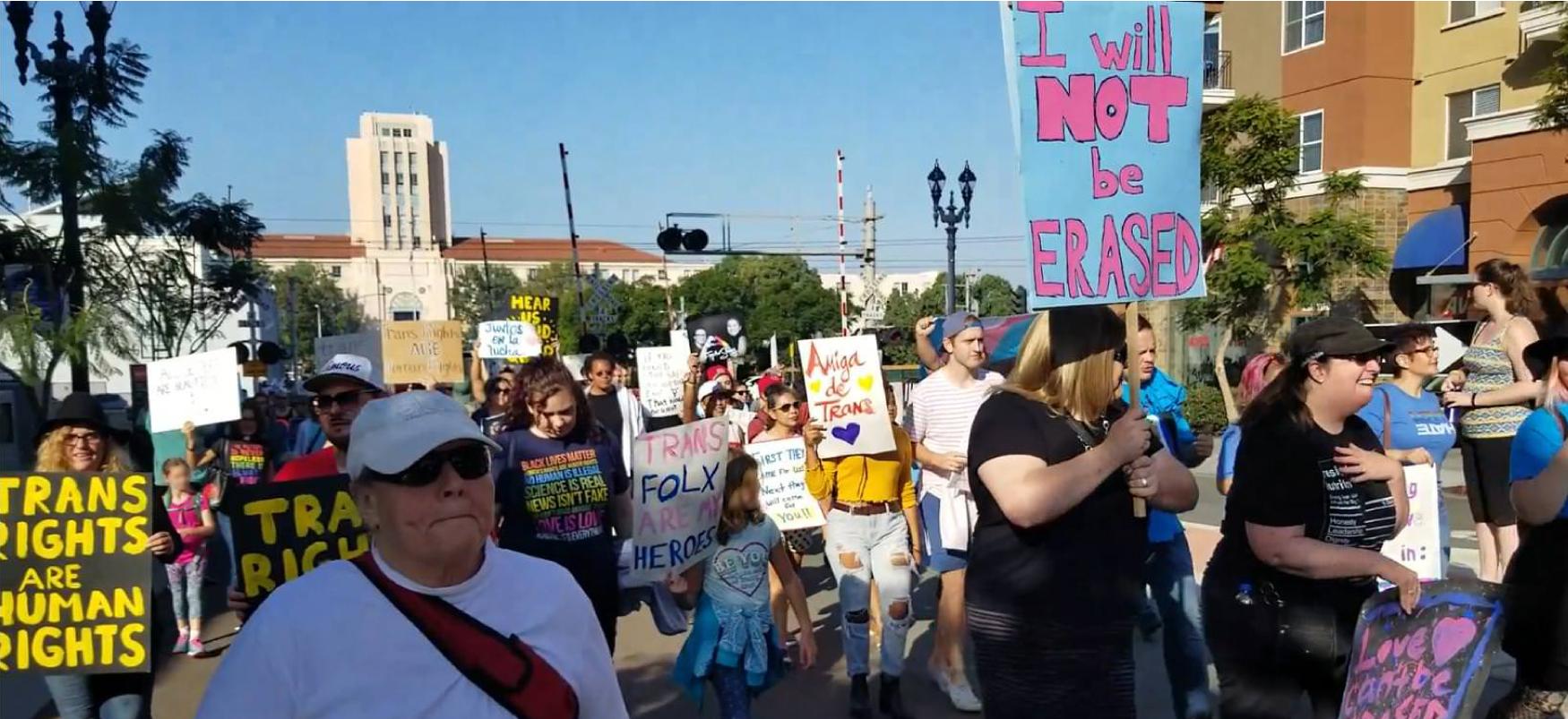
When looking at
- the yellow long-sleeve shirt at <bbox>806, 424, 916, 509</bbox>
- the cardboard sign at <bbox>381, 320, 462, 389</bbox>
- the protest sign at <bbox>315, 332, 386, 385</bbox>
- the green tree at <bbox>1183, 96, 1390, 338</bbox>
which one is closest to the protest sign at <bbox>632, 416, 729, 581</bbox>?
the yellow long-sleeve shirt at <bbox>806, 424, 916, 509</bbox>

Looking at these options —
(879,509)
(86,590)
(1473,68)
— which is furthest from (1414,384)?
(1473,68)

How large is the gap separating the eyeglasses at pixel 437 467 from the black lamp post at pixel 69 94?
12159 mm

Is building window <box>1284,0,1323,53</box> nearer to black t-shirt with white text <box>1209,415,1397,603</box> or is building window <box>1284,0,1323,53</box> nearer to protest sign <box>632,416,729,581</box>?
protest sign <box>632,416,729,581</box>

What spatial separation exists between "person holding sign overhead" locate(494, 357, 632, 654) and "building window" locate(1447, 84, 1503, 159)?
76.3 ft

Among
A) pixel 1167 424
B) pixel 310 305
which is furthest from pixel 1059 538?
pixel 310 305

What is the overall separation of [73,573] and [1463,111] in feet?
86.6

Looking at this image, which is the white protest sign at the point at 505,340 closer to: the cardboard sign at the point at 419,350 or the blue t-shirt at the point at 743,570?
the cardboard sign at the point at 419,350

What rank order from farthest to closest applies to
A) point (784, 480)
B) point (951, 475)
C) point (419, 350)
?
point (419, 350) → point (784, 480) → point (951, 475)

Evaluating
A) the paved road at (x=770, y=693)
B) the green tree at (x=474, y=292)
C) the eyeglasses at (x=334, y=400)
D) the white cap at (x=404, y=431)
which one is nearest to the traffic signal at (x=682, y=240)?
the paved road at (x=770, y=693)

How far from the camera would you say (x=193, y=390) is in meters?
6.68

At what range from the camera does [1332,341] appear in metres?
3.42

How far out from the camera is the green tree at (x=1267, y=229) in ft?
66.9

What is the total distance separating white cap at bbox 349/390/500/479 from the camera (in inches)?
77.2

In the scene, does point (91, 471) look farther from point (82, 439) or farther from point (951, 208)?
point (951, 208)
